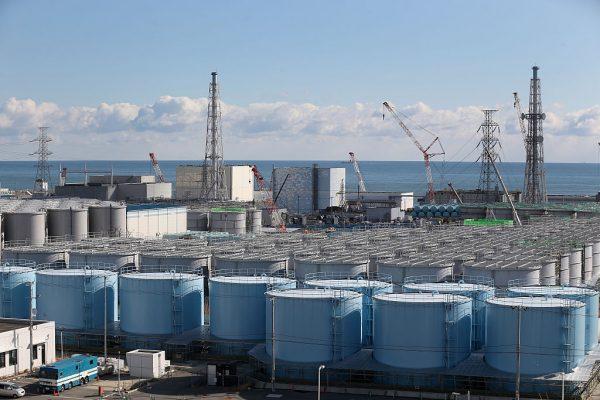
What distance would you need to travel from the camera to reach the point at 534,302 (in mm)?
31531

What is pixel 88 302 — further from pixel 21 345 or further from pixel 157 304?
pixel 21 345

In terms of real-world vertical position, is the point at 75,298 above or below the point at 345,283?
below

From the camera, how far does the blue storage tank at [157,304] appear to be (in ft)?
122

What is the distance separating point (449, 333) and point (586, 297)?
6062 millimetres

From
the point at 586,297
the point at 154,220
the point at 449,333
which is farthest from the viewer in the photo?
the point at 154,220

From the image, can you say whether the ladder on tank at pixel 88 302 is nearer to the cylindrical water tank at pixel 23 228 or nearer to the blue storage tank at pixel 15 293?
the blue storage tank at pixel 15 293

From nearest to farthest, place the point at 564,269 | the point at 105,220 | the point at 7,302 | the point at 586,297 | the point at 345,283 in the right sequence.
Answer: the point at 586,297
the point at 345,283
the point at 7,302
the point at 564,269
the point at 105,220

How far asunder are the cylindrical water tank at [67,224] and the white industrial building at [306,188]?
4692 centimetres

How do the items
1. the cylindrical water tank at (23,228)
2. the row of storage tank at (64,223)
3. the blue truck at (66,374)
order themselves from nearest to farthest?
1. the blue truck at (66,374)
2. the cylindrical water tank at (23,228)
3. the row of storage tank at (64,223)

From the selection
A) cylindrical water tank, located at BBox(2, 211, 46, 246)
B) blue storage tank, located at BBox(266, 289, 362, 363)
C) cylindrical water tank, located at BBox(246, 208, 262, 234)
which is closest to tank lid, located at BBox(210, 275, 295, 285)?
blue storage tank, located at BBox(266, 289, 362, 363)

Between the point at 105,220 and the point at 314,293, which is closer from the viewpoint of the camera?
the point at 314,293

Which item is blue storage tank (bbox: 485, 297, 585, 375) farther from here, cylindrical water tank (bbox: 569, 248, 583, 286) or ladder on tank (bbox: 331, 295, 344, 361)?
cylindrical water tank (bbox: 569, 248, 583, 286)

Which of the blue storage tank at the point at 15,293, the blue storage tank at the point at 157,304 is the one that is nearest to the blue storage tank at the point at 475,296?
the blue storage tank at the point at 157,304

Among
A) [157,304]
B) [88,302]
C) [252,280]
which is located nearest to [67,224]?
[88,302]
